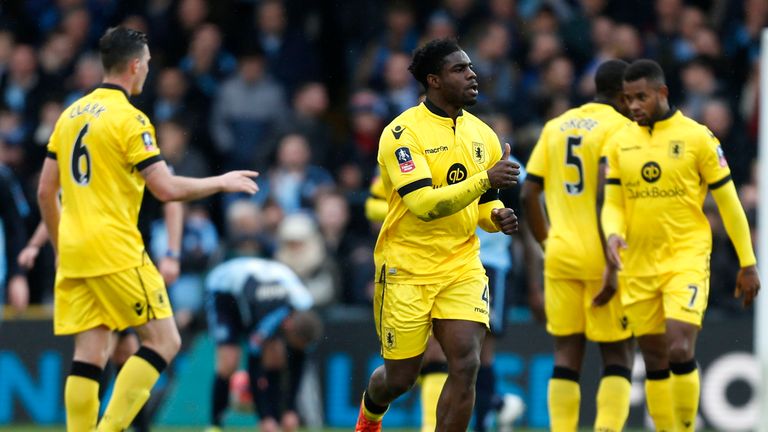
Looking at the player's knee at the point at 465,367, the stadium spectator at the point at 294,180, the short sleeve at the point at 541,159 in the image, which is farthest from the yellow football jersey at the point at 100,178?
the stadium spectator at the point at 294,180

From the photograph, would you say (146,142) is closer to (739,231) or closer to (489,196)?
(489,196)

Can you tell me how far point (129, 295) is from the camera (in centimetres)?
926

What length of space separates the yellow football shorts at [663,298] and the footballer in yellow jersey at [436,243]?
1509 mm

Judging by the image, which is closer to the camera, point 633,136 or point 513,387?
point 633,136

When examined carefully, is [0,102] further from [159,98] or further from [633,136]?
[633,136]

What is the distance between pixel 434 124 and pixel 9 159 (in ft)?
26.6

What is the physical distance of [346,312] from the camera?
14.2 metres

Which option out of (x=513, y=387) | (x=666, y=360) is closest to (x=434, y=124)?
(x=666, y=360)

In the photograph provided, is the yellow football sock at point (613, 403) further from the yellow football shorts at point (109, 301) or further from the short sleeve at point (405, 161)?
the yellow football shorts at point (109, 301)

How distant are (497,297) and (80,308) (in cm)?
362

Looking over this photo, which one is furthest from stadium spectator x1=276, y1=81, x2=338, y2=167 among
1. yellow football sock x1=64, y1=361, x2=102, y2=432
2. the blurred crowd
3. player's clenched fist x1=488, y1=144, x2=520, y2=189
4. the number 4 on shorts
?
player's clenched fist x1=488, y1=144, x2=520, y2=189

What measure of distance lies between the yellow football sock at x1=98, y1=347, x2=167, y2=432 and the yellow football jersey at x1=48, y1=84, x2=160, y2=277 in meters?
0.58

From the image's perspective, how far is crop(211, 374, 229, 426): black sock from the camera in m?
12.3

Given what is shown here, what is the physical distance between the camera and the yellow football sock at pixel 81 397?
9234 mm
